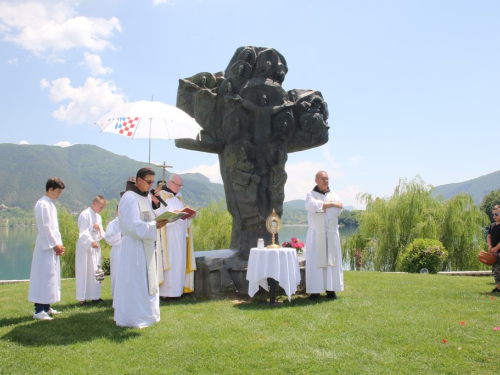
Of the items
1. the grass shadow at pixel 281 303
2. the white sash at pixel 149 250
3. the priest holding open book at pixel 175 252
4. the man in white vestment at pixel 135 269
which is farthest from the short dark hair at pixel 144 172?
the grass shadow at pixel 281 303

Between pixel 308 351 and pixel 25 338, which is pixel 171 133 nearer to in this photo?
pixel 25 338

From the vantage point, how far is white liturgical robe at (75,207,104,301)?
7812mm

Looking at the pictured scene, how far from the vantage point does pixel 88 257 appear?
Result: 7.99 meters

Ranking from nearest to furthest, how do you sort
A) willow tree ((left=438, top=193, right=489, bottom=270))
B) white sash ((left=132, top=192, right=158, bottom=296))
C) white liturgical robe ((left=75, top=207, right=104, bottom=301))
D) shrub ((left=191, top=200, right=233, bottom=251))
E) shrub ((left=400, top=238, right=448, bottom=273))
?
white sash ((left=132, top=192, right=158, bottom=296)) → white liturgical robe ((left=75, top=207, right=104, bottom=301)) → shrub ((left=400, top=238, right=448, bottom=273)) → willow tree ((left=438, top=193, right=489, bottom=270)) → shrub ((left=191, top=200, right=233, bottom=251))

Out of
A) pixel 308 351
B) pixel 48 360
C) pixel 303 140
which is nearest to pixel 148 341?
pixel 48 360

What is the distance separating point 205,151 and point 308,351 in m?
5.69

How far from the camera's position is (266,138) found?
926 centimetres

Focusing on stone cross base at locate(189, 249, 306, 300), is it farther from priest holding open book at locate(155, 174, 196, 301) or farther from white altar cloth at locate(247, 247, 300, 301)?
white altar cloth at locate(247, 247, 300, 301)

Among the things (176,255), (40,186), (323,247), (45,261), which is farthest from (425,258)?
(40,186)

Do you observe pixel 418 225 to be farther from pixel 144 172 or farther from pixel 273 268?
pixel 144 172

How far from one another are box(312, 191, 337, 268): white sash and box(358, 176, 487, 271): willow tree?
11.0 m

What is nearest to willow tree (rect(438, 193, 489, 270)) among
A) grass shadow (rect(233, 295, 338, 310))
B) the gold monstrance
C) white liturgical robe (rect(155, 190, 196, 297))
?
grass shadow (rect(233, 295, 338, 310))

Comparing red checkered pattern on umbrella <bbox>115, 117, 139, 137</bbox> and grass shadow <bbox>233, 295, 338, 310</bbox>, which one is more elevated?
red checkered pattern on umbrella <bbox>115, 117, 139, 137</bbox>

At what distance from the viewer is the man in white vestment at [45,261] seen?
6.43 meters
